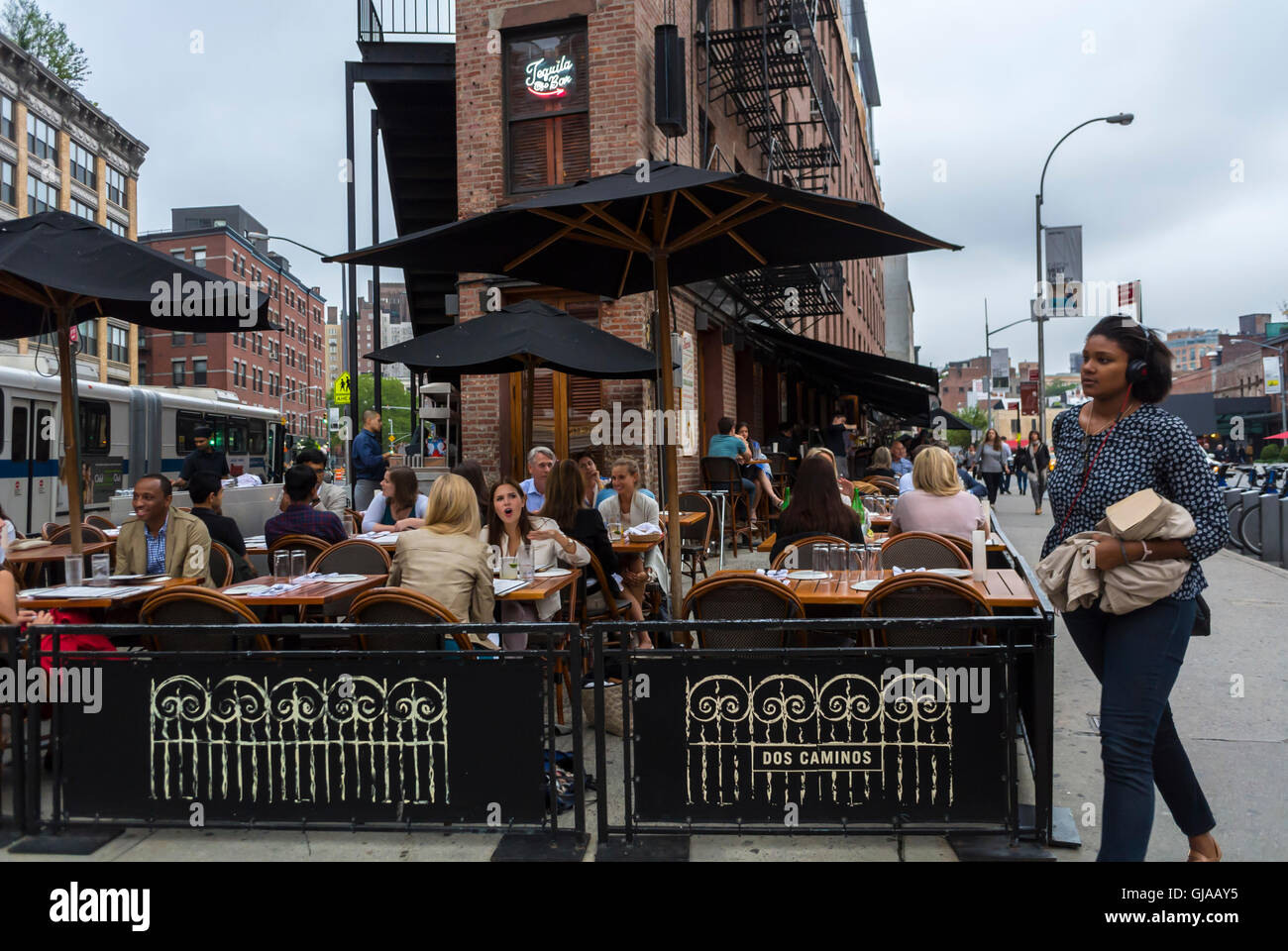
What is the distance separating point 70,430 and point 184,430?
18714 millimetres

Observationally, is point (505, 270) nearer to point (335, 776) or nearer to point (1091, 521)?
point (335, 776)

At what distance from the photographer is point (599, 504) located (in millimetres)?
8203

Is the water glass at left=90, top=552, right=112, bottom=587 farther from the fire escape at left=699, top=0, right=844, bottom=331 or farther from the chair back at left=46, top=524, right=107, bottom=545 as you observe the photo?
the fire escape at left=699, top=0, right=844, bottom=331

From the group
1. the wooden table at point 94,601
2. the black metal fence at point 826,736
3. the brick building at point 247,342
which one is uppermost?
the brick building at point 247,342

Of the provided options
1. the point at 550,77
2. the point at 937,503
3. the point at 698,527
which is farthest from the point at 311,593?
the point at 550,77

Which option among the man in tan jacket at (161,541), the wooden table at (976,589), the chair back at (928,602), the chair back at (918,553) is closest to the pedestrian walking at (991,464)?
the chair back at (918,553)

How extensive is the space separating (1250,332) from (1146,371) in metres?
131

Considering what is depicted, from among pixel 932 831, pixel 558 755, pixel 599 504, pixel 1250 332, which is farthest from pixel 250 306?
pixel 1250 332

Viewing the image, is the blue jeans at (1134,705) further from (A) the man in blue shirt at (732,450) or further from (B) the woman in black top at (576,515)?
(A) the man in blue shirt at (732,450)

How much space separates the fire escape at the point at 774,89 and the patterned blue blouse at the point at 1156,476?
11.4m

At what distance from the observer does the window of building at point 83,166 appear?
4597cm

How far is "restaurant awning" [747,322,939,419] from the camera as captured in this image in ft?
60.8

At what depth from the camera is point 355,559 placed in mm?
6180

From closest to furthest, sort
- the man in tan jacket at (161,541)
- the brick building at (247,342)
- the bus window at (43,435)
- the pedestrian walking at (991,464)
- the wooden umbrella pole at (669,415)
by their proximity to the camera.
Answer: the wooden umbrella pole at (669,415) → the man in tan jacket at (161,541) → the bus window at (43,435) → the pedestrian walking at (991,464) → the brick building at (247,342)
